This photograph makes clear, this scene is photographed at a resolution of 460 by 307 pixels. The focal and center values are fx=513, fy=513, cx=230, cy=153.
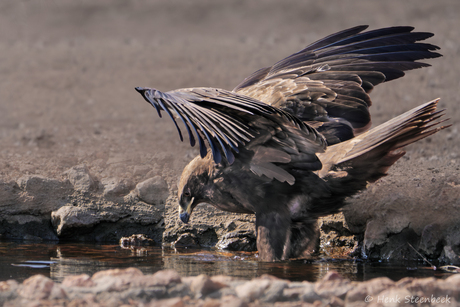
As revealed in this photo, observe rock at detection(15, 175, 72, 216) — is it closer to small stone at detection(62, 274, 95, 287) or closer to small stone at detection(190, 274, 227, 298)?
small stone at detection(62, 274, 95, 287)

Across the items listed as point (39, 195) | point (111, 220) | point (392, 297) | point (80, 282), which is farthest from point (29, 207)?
point (392, 297)

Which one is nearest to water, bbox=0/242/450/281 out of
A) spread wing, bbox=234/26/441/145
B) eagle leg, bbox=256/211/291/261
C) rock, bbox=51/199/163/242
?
eagle leg, bbox=256/211/291/261

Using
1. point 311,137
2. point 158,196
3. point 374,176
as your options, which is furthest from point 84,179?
point 374,176

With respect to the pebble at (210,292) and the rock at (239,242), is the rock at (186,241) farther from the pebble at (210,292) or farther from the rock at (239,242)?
the pebble at (210,292)

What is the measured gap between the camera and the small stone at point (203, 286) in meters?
2.54

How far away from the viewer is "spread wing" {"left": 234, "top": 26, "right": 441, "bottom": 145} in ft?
14.5

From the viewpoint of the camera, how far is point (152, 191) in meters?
5.27

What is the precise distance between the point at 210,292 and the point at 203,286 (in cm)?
5

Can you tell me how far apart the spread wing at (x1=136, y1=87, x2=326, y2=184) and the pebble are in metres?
1.27

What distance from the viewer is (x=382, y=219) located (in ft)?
14.1

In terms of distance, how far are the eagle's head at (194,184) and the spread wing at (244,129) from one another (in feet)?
0.93

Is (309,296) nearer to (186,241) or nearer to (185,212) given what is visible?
(185,212)

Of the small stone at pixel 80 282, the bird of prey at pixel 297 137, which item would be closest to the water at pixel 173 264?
the bird of prey at pixel 297 137

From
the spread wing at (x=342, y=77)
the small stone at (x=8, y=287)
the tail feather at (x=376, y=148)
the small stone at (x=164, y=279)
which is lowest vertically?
the small stone at (x=8, y=287)
